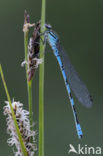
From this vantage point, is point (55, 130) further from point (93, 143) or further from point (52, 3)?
point (52, 3)

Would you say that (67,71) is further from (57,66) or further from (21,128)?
(57,66)

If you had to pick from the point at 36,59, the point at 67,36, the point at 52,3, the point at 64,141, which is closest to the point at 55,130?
the point at 64,141

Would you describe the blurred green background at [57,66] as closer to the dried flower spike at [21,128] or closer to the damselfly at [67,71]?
the damselfly at [67,71]

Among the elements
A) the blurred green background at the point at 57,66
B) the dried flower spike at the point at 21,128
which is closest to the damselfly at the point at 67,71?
the dried flower spike at the point at 21,128

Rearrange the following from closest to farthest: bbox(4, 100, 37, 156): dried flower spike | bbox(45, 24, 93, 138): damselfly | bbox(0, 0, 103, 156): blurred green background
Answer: bbox(4, 100, 37, 156): dried flower spike, bbox(45, 24, 93, 138): damselfly, bbox(0, 0, 103, 156): blurred green background

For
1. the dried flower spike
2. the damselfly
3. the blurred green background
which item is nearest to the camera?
the dried flower spike

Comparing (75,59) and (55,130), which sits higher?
(75,59)

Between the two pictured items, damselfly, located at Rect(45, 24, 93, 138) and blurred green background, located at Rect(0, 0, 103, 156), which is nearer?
damselfly, located at Rect(45, 24, 93, 138)

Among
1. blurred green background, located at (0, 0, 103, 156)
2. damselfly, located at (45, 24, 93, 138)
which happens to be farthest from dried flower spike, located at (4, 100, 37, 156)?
blurred green background, located at (0, 0, 103, 156)

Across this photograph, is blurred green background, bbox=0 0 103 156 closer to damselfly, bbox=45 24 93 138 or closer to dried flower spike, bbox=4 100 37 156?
damselfly, bbox=45 24 93 138
